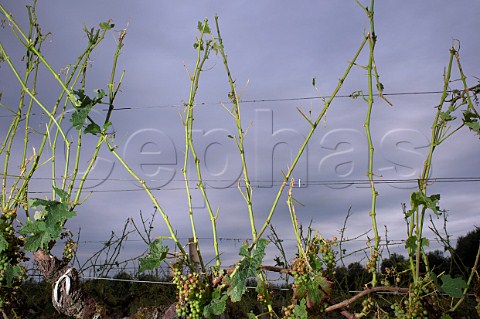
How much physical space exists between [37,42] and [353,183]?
2146 millimetres

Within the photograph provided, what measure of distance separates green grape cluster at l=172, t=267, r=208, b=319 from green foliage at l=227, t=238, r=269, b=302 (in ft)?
0.46

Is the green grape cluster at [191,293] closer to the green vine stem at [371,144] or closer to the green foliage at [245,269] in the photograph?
the green foliage at [245,269]

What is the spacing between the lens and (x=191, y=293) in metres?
2.18

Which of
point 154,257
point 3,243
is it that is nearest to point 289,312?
point 154,257

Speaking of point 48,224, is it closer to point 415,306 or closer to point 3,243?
point 3,243

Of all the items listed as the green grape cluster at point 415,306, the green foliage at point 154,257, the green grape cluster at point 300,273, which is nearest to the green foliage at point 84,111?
the green foliage at point 154,257

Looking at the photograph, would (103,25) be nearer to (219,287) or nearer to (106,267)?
(219,287)

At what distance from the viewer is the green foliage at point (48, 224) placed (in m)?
2.42

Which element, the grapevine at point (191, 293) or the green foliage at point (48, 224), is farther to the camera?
the green foliage at point (48, 224)

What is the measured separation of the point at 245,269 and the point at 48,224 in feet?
3.19

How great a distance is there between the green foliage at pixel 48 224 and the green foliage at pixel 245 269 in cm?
80

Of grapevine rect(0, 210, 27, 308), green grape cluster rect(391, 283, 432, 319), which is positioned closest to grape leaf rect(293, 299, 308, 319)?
green grape cluster rect(391, 283, 432, 319)

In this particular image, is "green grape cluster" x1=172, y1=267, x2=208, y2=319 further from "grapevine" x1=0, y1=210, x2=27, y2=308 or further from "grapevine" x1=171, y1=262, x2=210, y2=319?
→ "grapevine" x1=0, y1=210, x2=27, y2=308

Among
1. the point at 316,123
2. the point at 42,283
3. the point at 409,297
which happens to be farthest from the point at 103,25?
the point at 42,283
